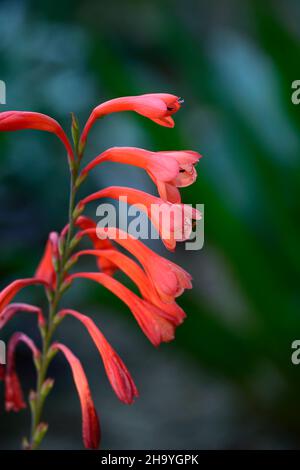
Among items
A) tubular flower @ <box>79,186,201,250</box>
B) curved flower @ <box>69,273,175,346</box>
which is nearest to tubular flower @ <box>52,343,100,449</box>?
curved flower @ <box>69,273,175,346</box>

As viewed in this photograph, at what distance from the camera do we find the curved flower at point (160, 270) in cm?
93

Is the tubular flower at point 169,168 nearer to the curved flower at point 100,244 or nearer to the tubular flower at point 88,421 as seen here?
the curved flower at point 100,244

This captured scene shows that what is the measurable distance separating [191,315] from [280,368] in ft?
1.14

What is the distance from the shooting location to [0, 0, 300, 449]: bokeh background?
88.6 inches

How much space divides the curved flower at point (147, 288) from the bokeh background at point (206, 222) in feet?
3.89

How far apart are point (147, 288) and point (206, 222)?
129cm

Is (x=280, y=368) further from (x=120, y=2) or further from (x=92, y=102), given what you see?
(x=120, y=2)

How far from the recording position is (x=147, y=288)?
99cm

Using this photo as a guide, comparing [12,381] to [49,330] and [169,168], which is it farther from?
[169,168]

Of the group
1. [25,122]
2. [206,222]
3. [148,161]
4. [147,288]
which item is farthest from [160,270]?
[206,222]

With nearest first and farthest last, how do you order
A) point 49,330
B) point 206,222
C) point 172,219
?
point 172,219 → point 49,330 → point 206,222

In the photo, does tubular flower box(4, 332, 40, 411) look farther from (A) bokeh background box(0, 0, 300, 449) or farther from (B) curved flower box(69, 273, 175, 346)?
(A) bokeh background box(0, 0, 300, 449)

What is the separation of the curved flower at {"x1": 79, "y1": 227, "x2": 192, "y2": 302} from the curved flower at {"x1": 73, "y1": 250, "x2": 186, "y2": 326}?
0.02 metres

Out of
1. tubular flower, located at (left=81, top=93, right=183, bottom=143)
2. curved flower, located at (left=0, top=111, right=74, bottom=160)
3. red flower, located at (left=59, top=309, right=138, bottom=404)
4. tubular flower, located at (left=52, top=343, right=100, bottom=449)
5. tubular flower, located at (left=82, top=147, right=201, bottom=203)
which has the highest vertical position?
tubular flower, located at (left=81, top=93, right=183, bottom=143)
